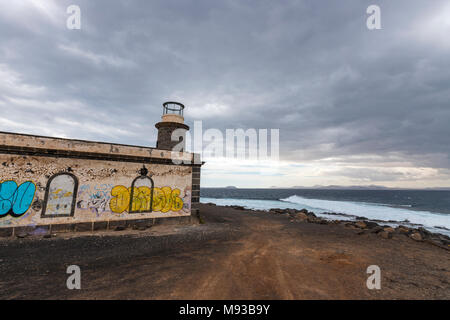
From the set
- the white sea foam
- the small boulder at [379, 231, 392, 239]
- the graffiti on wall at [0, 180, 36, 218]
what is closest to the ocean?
the white sea foam

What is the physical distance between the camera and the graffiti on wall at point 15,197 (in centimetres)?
895

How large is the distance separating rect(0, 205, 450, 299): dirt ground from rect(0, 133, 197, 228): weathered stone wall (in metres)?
1.23

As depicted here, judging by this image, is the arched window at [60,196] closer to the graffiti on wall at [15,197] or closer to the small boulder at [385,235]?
the graffiti on wall at [15,197]

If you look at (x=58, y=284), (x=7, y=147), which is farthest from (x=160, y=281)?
(x=7, y=147)

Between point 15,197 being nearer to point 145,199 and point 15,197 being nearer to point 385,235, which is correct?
point 145,199

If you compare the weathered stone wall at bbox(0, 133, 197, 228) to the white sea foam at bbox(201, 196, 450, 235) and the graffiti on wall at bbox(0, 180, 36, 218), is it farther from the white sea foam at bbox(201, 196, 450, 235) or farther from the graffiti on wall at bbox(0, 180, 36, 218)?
the white sea foam at bbox(201, 196, 450, 235)

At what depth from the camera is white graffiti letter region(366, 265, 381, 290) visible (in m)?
5.50

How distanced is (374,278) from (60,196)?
13555 millimetres

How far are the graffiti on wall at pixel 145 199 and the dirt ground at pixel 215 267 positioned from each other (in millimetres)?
1520

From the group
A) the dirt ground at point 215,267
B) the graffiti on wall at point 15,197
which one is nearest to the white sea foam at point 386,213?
the dirt ground at point 215,267

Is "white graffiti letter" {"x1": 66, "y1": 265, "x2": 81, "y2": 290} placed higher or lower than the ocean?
higher

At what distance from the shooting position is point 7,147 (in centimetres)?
916
